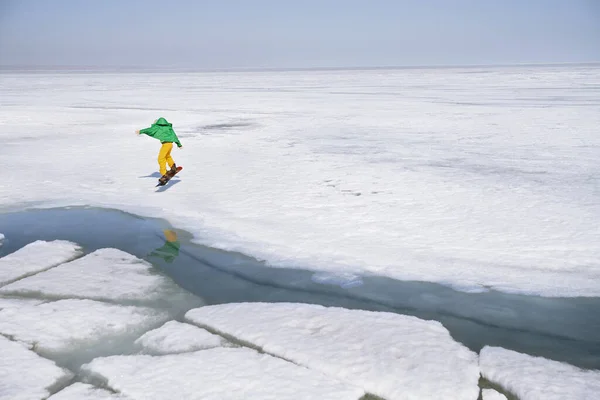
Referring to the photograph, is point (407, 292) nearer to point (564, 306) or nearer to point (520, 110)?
point (564, 306)

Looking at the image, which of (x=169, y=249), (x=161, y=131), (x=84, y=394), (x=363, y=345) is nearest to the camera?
(x=84, y=394)

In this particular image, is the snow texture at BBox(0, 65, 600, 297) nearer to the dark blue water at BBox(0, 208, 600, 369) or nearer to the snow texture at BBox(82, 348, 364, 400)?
the dark blue water at BBox(0, 208, 600, 369)

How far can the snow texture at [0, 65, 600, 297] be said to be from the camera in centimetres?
419

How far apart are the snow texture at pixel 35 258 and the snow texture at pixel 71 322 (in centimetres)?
68

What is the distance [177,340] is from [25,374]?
2.42ft

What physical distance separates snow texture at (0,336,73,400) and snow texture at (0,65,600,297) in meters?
1.88

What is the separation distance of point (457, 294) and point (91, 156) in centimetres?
704

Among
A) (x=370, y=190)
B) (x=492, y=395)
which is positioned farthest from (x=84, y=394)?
(x=370, y=190)

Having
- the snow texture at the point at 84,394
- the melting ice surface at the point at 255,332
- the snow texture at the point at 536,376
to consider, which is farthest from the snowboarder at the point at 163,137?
the snow texture at the point at 536,376

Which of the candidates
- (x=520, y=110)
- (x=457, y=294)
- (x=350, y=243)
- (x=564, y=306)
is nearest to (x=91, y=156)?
(x=350, y=243)

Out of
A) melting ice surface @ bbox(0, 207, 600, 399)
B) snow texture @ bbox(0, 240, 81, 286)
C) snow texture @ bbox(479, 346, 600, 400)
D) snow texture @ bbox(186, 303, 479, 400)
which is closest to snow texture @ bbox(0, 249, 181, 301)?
melting ice surface @ bbox(0, 207, 600, 399)

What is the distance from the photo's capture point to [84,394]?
2.42m

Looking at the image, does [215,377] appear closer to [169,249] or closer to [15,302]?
[15,302]

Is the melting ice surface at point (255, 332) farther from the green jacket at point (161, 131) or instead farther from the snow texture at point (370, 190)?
the green jacket at point (161, 131)
